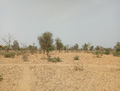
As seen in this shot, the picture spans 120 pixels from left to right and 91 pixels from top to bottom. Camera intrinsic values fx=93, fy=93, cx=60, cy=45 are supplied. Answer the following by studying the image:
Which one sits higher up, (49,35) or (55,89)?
(49,35)

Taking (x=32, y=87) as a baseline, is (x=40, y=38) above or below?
above

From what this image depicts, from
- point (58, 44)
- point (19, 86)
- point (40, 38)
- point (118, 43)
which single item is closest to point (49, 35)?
point (40, 38)

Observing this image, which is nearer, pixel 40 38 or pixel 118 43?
pixel 40 38

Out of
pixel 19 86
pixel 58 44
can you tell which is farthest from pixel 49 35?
pixel 19 86

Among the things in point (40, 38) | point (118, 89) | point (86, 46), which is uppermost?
point (40, 38)

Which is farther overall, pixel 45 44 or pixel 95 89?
pixel 45 44

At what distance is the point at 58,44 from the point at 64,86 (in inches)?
1291

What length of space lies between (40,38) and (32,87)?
73.9 ft

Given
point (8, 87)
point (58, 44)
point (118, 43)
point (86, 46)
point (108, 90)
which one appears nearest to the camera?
point (108, 90)

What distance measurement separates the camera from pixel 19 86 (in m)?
4.95

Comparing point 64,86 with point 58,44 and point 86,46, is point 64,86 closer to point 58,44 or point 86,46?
point 86,46

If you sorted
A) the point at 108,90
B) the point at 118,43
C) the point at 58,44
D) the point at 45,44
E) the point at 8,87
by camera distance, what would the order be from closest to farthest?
the point at 108,90
the point at 8,87
the point at 45,44
the point at 118,43
the point at 58,44

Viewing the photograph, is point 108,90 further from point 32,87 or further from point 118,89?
point 32,87

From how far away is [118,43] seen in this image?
1304 inches
